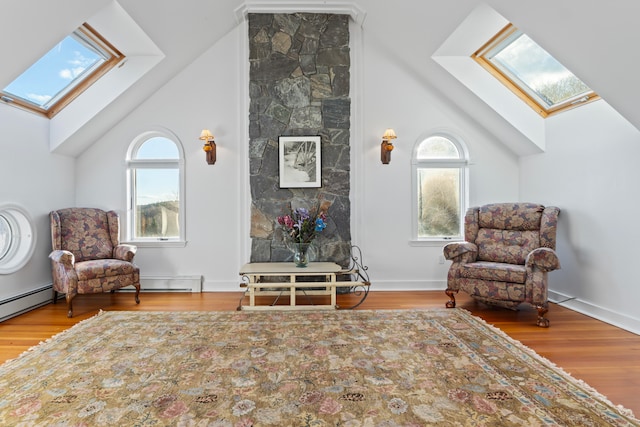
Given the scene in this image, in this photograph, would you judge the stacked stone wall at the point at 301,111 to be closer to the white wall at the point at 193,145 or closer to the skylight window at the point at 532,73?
the white wall at the point at 193,145

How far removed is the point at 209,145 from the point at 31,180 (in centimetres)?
187

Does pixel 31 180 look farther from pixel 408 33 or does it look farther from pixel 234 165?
pixel 408 33

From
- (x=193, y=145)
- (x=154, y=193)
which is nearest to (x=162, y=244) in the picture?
(x=154, y=193)

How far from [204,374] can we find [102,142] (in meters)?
3.55

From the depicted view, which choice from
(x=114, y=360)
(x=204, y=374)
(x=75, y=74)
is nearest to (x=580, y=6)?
(x=204, y=374)

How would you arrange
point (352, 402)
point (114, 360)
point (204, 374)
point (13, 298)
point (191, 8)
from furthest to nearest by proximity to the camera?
1. point (191, 8)
2. point (13, 298)
3. point (114, 360)
4. point (204, 374)
5. point (352, 402)

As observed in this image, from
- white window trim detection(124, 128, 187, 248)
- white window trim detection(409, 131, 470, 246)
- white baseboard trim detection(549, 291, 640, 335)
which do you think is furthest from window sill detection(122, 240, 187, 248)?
white baseboard trim detection(549, 291, 640, 335)

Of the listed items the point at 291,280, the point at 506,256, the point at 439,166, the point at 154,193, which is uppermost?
the point at 439,166

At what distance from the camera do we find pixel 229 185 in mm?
4129

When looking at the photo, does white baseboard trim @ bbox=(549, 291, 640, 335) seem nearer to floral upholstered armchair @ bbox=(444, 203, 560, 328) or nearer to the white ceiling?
floral upholstered armchair @ bbox=(444, 203, 560, 328)

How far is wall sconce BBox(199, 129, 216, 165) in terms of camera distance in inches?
154

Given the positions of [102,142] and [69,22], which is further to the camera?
[102,142]

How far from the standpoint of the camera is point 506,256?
11.2 feet

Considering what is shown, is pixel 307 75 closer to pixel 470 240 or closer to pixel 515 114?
pixel 515 114
